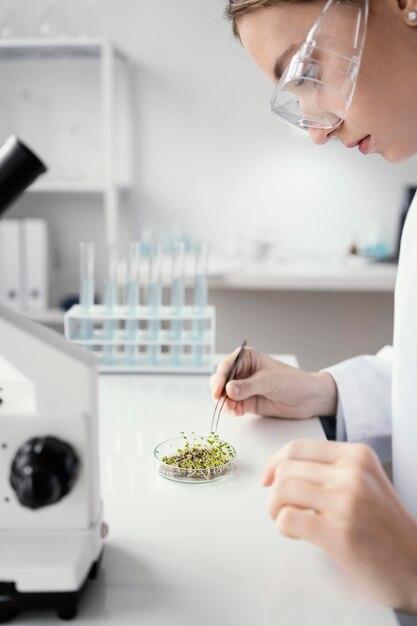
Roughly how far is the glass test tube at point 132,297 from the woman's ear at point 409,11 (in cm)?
73

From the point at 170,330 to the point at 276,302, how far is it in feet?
5.13

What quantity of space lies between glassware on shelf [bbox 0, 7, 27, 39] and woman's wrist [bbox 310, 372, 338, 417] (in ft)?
7.75

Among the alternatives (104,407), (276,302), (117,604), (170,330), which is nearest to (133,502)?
(117,604)

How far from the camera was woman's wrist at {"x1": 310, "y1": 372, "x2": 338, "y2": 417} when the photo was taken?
1.04 m

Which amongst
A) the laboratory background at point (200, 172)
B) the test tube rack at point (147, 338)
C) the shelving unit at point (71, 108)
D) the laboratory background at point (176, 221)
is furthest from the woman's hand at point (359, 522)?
the shelving unit at point (71, 108)

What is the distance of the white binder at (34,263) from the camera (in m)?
2.65

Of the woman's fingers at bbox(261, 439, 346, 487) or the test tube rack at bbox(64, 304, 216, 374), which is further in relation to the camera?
the test tube rack at bbox(64, 304, 216, 374)

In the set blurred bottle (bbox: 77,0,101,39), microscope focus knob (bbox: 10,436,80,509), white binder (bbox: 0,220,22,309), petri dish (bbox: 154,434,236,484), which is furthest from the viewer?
blurred bottle (bbox: 77,0,101,39)

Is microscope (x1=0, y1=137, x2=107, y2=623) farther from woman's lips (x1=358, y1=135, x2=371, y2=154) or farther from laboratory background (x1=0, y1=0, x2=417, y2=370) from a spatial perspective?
laboratory background (x1=0, y1=0, x2=417, y2=370)

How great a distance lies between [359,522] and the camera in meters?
0.54

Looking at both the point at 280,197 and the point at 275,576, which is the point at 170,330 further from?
the point at 280,197

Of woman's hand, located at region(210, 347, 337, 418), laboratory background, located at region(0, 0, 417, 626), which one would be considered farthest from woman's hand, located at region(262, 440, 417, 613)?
woman's hand, located at region(210, 347, 337, 418)

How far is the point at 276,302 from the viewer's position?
285 centimetres

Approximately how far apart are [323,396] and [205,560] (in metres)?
0.47
